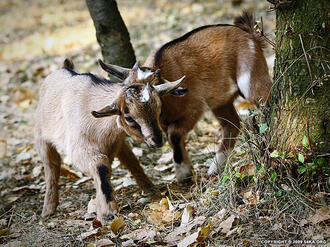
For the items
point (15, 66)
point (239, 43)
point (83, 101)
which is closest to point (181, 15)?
point (15, 66)

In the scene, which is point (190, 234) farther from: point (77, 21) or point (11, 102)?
point (77, 21)

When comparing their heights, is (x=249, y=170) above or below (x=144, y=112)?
below

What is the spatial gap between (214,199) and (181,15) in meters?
7.15

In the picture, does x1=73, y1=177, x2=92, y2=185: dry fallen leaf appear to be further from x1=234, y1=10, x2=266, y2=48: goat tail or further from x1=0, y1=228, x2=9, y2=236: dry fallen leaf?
x1=234, y1=10, x2=266, y2=48: goat tail

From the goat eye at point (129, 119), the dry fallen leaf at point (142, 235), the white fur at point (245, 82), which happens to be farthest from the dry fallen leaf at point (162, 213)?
the white fur at point (245, 82)

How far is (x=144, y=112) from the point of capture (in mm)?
4324

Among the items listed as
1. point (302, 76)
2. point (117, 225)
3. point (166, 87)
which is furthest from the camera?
point (166, 87)

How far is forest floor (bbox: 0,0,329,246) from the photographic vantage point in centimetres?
353

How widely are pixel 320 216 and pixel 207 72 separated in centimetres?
273

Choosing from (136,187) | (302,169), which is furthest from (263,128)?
(136,187)

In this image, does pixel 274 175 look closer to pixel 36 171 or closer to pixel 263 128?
pixel 263 128

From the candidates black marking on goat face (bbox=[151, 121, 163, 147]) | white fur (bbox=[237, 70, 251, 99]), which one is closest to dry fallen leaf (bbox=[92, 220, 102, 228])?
black marking on goat face (bbox=[151, 121, 163, 147])

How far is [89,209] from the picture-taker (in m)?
4.87

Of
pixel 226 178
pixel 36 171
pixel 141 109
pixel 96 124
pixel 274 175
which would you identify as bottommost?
pixel 36 171
